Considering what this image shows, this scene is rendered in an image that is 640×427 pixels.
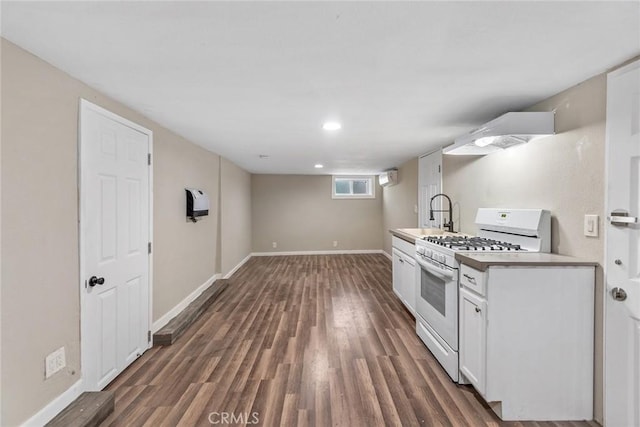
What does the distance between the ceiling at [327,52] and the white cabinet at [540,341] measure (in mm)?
1256

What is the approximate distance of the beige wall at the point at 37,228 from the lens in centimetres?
139

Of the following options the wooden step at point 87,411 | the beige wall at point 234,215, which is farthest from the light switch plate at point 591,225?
the beige wall at point 234,215

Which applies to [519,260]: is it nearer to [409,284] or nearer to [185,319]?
[409,284]

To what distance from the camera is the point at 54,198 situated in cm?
164

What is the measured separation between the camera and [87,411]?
1669 mm

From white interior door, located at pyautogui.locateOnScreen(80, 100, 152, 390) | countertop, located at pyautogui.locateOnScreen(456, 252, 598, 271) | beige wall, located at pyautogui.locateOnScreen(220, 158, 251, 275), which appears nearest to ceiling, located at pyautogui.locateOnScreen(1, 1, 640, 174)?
white interior door, located at pyautogui.locateOnScreen(80, 100, 152, 390)

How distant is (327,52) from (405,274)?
2.72 metres

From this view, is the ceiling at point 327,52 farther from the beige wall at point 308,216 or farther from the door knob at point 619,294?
the beige wall at point 308,216

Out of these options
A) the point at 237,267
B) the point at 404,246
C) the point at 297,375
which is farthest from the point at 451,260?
the point at 237,267

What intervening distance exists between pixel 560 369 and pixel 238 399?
2.13m

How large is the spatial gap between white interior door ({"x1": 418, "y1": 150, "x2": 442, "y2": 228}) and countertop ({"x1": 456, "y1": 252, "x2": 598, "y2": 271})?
6.41 feet

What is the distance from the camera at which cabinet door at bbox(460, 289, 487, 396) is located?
179cm

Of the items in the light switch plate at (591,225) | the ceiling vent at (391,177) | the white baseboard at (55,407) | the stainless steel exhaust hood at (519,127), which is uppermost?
the ceiling vent at (391,177)

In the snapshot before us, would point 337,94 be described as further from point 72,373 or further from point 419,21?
point 72,373
